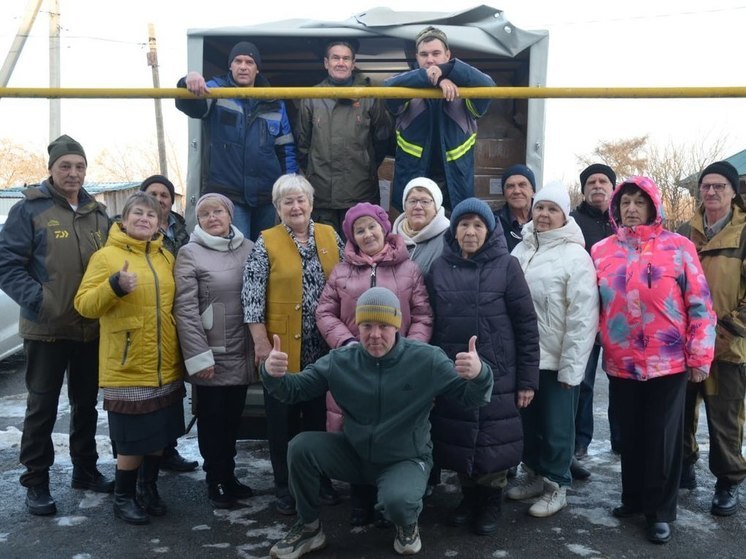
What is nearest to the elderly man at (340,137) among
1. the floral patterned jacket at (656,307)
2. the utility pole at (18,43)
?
the floral patterned jacket at (656,307)

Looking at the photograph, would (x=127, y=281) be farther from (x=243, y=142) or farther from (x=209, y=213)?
(x=243, y=142)

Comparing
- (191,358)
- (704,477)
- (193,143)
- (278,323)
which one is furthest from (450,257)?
(704,477)

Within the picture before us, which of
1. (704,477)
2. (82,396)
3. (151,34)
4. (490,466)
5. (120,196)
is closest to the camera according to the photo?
(490,466)

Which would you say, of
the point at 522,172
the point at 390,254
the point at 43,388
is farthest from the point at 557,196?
the point at 43,388

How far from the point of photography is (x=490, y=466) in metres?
3.38

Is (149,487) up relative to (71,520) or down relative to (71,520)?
up

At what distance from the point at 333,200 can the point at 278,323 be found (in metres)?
1.16

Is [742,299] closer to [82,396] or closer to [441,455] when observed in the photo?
[441,455]

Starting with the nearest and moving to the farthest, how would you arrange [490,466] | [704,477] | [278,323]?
[490,466], [278,323], [704,477]

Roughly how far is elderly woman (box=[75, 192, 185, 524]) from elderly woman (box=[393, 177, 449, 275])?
1377 mm

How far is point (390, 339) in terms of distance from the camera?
125 inches

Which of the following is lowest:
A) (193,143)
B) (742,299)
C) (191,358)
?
(191,358)

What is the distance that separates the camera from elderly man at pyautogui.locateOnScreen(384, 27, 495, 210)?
4.24 metres

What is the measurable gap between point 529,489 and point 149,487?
2239 mm
